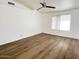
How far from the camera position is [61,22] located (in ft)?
25.3

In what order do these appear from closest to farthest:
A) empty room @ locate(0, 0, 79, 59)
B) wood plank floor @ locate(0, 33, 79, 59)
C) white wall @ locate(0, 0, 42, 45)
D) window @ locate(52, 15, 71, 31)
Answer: wood plank floor @ locate(0, 33, 79, 59) < empty room @ locate(0, 0, 79, 59) < white wall @ locate(0, 0, 42, 45) < window @ locate(52, 15, 71, 31)

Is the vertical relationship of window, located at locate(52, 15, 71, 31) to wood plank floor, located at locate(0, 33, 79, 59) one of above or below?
above

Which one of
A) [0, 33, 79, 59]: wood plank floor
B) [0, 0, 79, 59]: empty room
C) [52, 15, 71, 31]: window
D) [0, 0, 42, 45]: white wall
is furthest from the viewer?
[52, 15, 71, 31]: window

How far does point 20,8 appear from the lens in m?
5.67

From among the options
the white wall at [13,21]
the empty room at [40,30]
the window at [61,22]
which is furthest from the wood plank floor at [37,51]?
the window at [61,22]

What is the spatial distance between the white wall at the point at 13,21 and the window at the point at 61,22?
292cm

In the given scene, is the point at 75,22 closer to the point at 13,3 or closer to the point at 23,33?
the point at 23,33

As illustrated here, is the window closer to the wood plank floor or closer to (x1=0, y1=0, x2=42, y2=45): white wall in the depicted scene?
(x1=0, y1=0, x2=42, y2=45): white wall

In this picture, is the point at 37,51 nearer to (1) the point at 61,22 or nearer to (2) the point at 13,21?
(2) the point at 13,21

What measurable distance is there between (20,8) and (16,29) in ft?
4.99

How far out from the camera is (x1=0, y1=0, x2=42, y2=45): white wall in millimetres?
4240

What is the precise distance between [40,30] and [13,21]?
4.63 meters

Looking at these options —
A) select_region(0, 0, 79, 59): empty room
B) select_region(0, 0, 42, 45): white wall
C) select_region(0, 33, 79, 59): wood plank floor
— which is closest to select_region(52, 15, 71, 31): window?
select_region(0, 0, 79, 59): empty room

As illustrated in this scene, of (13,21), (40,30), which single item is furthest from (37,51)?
(40,30)
